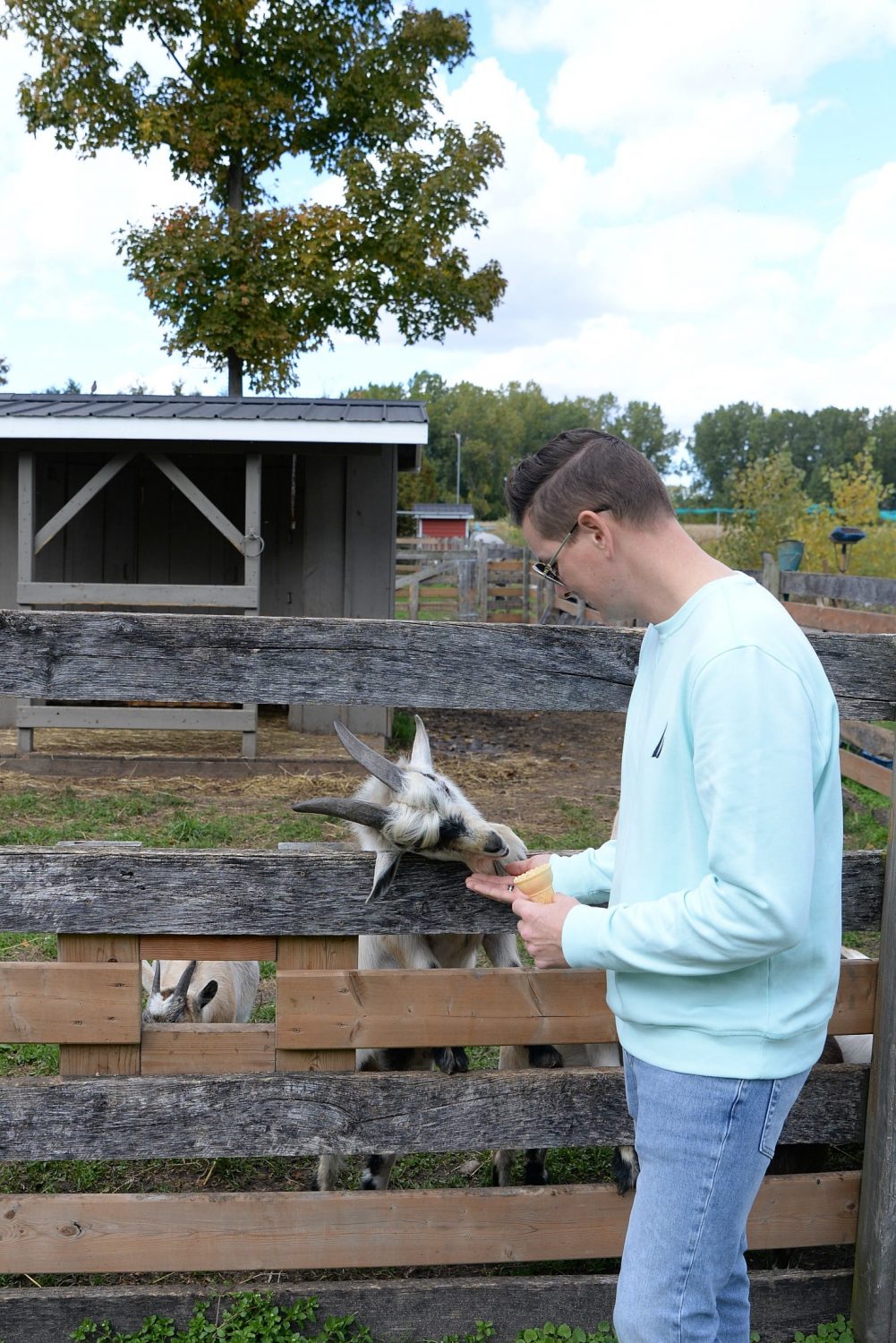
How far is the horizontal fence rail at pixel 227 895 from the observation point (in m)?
2.63

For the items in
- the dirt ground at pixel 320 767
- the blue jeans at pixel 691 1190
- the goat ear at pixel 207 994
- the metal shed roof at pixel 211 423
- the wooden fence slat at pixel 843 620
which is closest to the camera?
the blue jeans at pixel 691 1190

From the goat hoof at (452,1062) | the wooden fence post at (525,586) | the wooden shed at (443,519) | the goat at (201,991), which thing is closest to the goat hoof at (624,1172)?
the goat hoof at (452,1062)

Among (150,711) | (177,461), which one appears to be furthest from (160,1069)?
(177,461)

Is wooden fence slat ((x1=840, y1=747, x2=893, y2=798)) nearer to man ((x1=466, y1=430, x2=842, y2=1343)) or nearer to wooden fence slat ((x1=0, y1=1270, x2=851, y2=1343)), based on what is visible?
wooden fence slat ((x1=0, y1=1270, x2=851, y2=1343))

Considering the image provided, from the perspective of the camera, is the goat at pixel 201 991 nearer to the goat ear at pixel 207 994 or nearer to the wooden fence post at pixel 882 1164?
the goat ear at pixel 207 994

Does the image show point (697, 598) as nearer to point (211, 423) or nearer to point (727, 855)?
point (727, 855)

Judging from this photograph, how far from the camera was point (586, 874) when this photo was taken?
2.23m

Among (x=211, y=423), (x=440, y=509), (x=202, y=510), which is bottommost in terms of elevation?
(x=202, y=510)

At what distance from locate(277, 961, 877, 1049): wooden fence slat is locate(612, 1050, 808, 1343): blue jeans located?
975mm

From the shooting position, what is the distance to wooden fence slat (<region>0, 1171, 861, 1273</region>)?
9.04 ft

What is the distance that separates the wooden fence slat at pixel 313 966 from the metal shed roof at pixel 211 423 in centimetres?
858

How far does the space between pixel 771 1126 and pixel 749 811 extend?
567 mm

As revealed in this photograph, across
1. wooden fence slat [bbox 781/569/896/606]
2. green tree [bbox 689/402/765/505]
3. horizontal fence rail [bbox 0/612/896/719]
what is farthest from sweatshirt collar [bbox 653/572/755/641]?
green tree [bbox 689/402/765/505]

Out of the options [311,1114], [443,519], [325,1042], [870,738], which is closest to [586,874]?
[325,1042]
